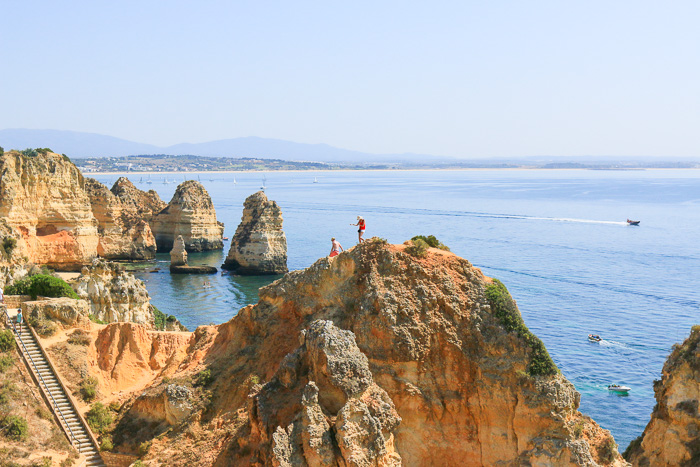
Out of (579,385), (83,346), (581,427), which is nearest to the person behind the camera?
(581,427)

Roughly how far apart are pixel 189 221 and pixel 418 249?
99892mm

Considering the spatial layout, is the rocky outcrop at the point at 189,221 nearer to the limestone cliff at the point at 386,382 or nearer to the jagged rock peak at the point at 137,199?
the jagged rock peak at the point at 137,199

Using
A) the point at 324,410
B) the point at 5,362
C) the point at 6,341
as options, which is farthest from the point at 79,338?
the point at 324,410

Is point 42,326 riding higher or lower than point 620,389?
higher

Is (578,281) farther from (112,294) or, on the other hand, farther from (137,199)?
(137,199)

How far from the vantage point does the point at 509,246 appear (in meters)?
123

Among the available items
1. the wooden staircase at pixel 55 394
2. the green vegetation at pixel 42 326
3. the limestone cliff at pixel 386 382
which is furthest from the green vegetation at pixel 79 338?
the limestone cliff at pixel 386 382

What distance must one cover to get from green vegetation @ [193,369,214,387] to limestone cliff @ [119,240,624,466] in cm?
8

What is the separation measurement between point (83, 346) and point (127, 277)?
1788 cm

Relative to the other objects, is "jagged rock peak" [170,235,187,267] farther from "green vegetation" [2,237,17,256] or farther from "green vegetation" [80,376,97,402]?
"green vegetation" [80,376,97,402]

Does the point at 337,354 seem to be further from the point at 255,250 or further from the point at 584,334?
the point at 255,250

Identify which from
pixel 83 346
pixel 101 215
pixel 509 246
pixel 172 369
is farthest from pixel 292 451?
pixel 509 246

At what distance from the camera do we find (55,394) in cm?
3566

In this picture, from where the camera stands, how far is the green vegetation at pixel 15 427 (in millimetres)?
32062
